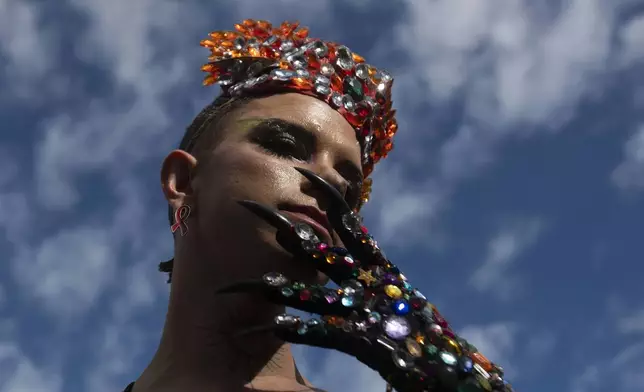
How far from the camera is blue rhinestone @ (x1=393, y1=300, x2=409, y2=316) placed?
10.3 feet

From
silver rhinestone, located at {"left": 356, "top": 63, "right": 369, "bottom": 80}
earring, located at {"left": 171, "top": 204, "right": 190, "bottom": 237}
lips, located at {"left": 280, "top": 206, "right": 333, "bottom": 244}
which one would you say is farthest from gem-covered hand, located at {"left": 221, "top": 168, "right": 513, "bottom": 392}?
silver rhinestone, located at {"left": 356, "top": 63, "right": 369, "bottom": 80}

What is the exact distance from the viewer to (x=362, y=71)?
16.2 ft

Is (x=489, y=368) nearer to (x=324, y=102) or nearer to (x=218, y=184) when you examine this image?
(x=218, y=184)

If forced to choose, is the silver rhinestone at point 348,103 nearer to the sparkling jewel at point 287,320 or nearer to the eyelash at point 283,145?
the eyelash at point 283,145

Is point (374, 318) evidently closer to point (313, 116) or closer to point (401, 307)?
point (401, 307)

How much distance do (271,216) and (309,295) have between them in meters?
0.60

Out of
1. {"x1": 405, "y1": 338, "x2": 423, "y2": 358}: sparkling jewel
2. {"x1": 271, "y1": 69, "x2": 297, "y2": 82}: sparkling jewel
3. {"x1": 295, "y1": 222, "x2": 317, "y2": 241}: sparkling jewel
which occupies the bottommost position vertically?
{"x1": 405, "y1": 338, "x2": 423, "y2": 358}: sparkling jewel

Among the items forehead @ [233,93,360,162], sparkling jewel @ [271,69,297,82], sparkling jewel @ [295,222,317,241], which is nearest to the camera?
sparkling jewel @ [295,222,317,241]

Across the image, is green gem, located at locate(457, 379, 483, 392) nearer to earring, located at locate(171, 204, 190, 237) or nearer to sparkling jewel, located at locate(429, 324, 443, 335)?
sparkling jewel, located at locate(429, 324, 443, 335)

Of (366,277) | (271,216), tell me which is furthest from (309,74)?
(366,277)

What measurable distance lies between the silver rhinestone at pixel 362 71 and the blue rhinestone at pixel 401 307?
2134 mm

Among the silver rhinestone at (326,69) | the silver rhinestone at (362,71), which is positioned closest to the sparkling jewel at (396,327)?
the silver rhinestone at (326,69)

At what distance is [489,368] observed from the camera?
313cm

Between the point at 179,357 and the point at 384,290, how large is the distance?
51.9 inches
